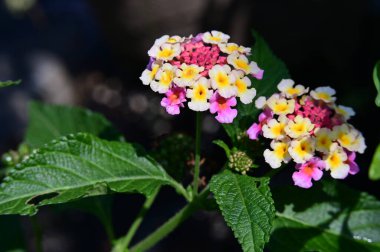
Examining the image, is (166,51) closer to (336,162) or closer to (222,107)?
(222,107)

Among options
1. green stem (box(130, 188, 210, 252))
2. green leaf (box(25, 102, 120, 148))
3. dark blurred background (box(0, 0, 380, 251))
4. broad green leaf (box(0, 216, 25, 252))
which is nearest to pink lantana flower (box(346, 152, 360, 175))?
green stem (box(130, 188, 210, 252))

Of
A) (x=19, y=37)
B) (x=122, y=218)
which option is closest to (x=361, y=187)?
(x=122, y=218)

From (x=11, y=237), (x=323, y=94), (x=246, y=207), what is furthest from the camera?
(x=11, y=237)

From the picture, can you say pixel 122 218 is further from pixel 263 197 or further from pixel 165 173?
pixel 263 197

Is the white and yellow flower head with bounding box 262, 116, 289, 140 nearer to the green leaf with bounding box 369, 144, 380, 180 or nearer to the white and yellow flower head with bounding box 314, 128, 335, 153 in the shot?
the white and yellow flower head with bounding box 314, 128, 335, 153

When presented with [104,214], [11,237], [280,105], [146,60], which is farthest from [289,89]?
[146,60]

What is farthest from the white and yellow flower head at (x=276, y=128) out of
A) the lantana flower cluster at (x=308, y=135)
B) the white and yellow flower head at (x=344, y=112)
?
the white and yellow flower head at (x=344, y=112)

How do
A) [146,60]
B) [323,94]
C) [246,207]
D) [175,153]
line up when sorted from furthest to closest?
[146,60], [175,153], [323,94], [246,207]
